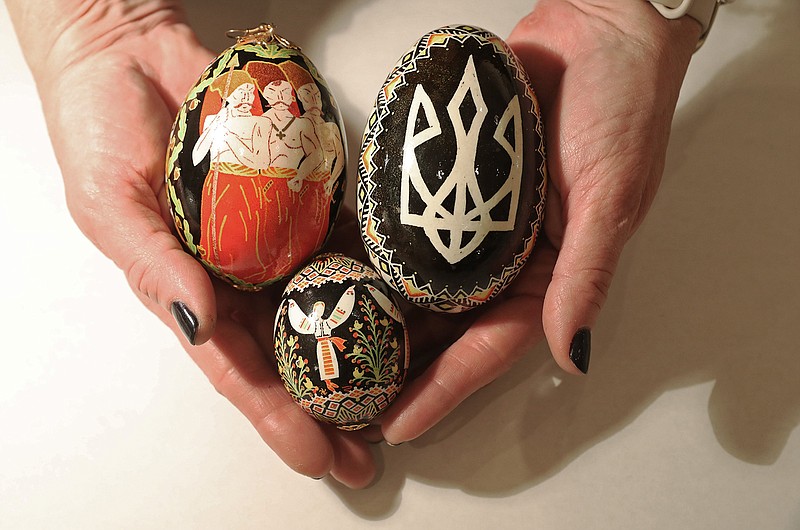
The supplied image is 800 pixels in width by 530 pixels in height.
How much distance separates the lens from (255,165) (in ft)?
3.81

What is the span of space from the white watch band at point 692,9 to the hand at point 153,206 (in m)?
0.69

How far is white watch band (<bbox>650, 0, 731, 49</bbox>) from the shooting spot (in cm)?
143

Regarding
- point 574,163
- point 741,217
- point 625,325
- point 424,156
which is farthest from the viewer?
point 741,217

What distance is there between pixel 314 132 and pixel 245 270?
9.3 inches

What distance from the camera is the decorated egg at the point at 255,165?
1.17m

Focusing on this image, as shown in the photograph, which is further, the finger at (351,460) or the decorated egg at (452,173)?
the finger at (351,460)

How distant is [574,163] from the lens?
124 cm

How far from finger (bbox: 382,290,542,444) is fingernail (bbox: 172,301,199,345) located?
33 centimetres

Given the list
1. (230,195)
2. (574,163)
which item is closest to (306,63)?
(230,195)

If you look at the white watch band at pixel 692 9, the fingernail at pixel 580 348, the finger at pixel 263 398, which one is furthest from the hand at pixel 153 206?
the white watch band at pixel 692 9

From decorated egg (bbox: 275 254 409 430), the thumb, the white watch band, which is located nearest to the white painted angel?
decorated egg (bbox: 275 254 409 430)

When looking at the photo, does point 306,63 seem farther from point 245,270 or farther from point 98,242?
point 98,242

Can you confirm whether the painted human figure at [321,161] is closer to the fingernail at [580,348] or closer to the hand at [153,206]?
the hand at [153,206]

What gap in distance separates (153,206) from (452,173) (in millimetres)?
511
